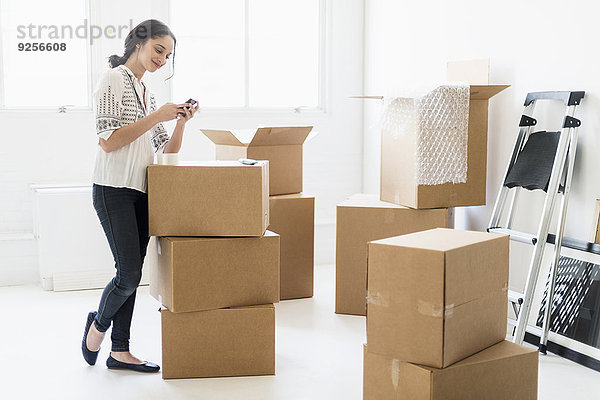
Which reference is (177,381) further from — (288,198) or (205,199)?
(288,198)

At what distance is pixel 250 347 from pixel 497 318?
1045 millimetres

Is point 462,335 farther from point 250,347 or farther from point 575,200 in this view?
point 575,200

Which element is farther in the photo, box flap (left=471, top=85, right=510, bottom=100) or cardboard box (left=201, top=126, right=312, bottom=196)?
cardboard box (left=201, top=126, right=312, bottom=196)

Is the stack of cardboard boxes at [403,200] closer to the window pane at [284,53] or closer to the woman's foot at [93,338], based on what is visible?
the woman's foot at [93,338]

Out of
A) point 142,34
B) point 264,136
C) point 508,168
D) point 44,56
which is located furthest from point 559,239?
point 44,56

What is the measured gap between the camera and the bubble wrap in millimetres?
3455

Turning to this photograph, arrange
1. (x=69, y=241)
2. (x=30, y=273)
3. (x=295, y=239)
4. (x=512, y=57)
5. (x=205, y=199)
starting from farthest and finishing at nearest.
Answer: (x=30, y=273), (x=69, y=241), (x=295, y=239), (x=512, y=57), (x=205, y=199)

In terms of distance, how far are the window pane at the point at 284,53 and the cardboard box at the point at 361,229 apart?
1.53m

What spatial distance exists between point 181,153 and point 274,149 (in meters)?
1.07

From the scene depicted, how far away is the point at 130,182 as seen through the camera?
278 centimetres

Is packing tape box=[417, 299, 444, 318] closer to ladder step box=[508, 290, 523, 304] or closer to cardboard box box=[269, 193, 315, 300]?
ladder step box=[508, 290, 523, 304]

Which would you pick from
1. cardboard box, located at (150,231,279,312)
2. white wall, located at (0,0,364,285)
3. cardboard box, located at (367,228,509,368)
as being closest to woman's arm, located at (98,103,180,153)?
cardboard box, located at (150,231,279,312)

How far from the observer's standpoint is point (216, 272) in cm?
288

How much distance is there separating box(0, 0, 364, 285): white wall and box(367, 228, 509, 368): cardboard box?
286 cm
